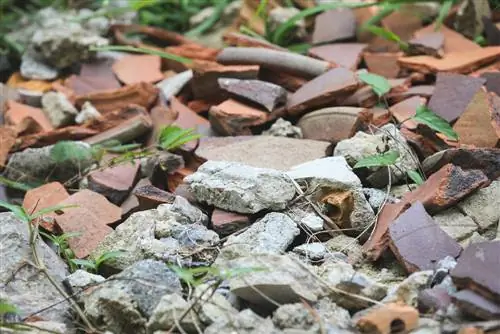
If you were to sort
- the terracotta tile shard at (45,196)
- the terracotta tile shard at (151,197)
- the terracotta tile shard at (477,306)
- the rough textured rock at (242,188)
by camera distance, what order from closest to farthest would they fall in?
the terracotta tile shard at (477,306) → the rough textured rock at (242,188) → the terracotta tile shard at (151,197) → the terracotta tile shard at (45,196)

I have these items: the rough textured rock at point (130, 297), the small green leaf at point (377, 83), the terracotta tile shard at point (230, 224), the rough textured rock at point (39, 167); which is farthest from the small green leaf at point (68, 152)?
the small green leaf at point (377, 83)

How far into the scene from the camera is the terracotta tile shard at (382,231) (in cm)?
143

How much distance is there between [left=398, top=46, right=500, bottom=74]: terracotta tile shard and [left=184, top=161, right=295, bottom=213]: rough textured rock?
2.48 feet

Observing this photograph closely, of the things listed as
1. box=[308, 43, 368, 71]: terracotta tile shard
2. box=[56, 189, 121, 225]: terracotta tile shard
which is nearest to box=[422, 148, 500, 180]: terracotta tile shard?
box=[308, 43, 368, 71]: terracotta tile shard

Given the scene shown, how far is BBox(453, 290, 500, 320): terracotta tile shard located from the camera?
115 cm

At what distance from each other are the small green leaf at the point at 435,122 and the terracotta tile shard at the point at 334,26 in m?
0.71

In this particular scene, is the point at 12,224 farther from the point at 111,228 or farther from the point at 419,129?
the point at 419,129

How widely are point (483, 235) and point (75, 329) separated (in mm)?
820

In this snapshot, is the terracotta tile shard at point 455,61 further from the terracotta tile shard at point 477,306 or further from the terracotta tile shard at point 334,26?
the terracotta tile shard at point 477,306

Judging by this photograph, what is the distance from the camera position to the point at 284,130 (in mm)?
1903

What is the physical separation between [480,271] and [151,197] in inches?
29.9

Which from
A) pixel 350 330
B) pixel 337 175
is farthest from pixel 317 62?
pixel 350 330

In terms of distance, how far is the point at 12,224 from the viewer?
147 cm

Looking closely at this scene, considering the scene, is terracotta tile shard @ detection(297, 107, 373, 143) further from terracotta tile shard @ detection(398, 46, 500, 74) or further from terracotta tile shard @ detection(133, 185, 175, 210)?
terracotta tile shard @ detection(133, 185, 175, 210)
